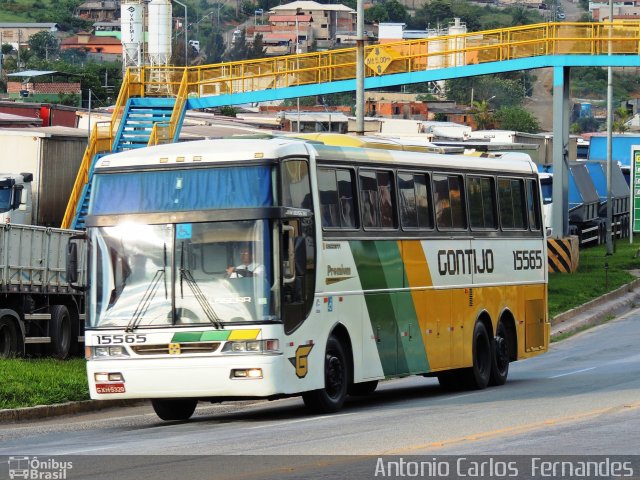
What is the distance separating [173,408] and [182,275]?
8.28ft

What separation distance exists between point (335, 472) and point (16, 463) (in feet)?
10.7

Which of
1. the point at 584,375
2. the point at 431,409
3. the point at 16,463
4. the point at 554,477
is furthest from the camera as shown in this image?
the point at 584,375

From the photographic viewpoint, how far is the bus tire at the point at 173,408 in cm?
1870

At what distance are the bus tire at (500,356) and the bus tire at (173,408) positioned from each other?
6053 millimetres

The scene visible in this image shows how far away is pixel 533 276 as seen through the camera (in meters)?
24.9

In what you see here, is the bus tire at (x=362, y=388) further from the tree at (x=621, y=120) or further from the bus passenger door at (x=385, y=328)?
the tree at (x=621, y=120)

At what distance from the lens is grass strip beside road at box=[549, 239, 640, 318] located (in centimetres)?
4121

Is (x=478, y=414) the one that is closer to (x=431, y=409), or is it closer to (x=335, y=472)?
(x=431, y=409)

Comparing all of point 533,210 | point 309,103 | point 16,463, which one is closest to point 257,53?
point 309,103

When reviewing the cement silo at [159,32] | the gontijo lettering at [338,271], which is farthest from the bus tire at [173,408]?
the cement silo at [159,32]

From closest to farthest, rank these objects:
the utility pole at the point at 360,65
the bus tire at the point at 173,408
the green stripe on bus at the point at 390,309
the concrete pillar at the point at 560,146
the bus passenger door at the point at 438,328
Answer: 1. the bus tire at the point at 173,408
2. the green stripe on bus at the point at 390,309
3. the bus passenger door at the point at 438,328
4. the utility pole at the point at 360,65
5. the concrete pillar at the point at 560,146

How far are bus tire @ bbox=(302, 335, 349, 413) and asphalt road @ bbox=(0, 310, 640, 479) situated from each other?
0.69 ft

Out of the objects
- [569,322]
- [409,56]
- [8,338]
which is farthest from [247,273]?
[409,56]

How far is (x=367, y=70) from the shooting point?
157 feet
